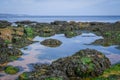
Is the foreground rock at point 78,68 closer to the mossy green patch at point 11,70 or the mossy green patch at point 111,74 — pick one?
the mossy green patch at point 111,74

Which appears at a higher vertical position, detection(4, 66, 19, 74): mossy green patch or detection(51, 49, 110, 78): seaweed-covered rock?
detection(51, 49, 110, 78): seaweed-covered rock

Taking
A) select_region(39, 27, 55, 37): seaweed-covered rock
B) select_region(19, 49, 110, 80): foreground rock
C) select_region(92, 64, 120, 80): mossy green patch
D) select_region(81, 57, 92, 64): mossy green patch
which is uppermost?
select_region(81, 57, 92, 64): mossy green patch

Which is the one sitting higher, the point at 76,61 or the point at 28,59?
the point at 76,61

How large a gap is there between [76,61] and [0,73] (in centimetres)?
630

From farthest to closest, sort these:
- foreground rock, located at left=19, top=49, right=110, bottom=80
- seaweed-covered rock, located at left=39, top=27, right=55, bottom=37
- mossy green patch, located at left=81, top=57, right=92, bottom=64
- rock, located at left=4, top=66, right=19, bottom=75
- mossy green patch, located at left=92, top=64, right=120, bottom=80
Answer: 1. seaweed-covered rock, located at left=39, top=27, right=55, bottom=37
2. rock, located at left=4, top=66, right=19, bottom=75
3. mossy green patch, located at left=81, top=57, right=92, bottom=64
4. foreground rock, located at left=19, top=49, right=110, bottom=80
5. mossy green patch, located at left=92, top=64, right=120, bottom=80

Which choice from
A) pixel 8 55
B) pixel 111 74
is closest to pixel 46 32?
pixel 8 55

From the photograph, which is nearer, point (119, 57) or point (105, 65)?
point (105, 65)

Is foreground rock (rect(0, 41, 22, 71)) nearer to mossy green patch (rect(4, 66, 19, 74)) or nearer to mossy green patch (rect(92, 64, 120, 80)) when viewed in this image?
mossy green patch (rect(4, 66, 19, 74))

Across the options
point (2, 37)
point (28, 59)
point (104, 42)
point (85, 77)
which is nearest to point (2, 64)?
point (28, 59)

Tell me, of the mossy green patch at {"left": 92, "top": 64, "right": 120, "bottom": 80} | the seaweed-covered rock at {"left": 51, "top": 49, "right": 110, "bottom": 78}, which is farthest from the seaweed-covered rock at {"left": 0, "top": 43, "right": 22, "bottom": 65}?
the mossy green patch at {"left": 92, "top": 64, "right": 120, "bottom": 80}

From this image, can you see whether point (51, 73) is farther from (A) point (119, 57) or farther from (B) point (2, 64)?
(A) point (119, 57)

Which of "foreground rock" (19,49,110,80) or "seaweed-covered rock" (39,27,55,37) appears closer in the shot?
"foreground rock" (19,49,110,80)

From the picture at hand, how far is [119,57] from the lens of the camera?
26047 mm

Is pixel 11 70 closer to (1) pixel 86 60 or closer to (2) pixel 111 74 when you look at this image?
(1) pixel 86 60
